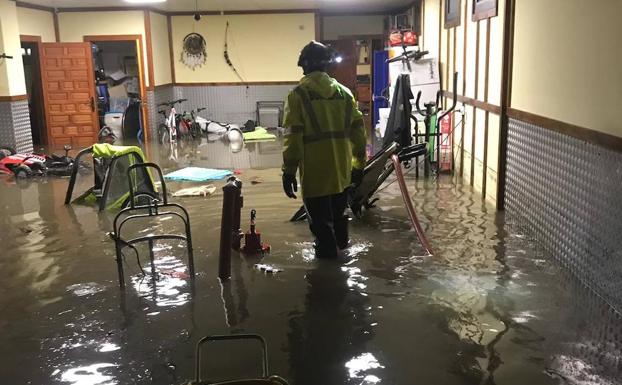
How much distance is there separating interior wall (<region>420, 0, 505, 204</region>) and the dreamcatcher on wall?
623 centimetres

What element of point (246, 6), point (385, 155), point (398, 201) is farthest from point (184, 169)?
point (246, 6)

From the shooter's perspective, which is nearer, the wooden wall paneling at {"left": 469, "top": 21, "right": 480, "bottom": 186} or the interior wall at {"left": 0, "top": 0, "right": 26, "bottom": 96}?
the wooden wall paneling at {"left": 469, "top": 21, "right": 480, "bottom": 186}

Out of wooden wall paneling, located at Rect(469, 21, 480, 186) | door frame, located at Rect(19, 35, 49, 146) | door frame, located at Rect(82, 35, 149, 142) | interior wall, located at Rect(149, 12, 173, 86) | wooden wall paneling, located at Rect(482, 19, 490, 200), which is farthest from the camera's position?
interior wall, located at Rect(149, 12, 173, 86)

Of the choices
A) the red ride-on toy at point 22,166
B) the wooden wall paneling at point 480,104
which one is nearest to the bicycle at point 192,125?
the red ride-on toy at point 22,166

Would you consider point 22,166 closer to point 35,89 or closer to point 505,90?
point 35,89

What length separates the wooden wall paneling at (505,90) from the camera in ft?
17.2

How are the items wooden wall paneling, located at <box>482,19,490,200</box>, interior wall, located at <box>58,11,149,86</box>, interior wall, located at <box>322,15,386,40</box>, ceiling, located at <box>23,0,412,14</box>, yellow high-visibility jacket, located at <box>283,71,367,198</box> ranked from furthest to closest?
1. interior wall, located at <box>322,15,386,40</box>
2. interior wall, located at <box>58,11,149,86</box>
3. ceiling, located at <box>23,0,412,14</box>
4. wooden wall paneling, located at <box>482,19,490,200</box>
5. yellow high-visibility jacket, located at <box>283,71,367,198</box>

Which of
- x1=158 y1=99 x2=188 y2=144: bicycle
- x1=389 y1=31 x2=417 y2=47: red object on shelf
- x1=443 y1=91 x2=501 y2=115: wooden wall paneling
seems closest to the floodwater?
x1=443 y1=91 x2=501 y2=115: wooden wall paneling

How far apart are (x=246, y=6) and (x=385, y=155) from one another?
8.16 m

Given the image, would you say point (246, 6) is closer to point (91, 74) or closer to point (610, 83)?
point (91, 74)

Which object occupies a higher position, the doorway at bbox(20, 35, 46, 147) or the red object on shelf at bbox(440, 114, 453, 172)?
the doorway at bbox(20, 35, 46, 147)

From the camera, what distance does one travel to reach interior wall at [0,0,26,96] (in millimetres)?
8672

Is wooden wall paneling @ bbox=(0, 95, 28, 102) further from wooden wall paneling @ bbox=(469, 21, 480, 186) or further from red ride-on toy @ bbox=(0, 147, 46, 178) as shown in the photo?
wooden wall paneling @ bbox=(469, 21, 480, 186)

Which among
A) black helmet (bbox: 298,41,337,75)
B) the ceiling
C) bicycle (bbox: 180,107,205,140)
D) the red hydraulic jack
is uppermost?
the ceiling
